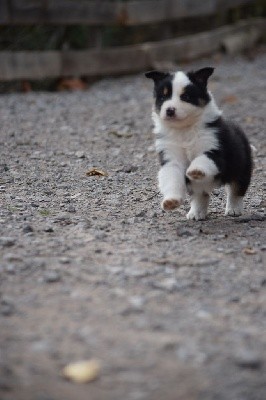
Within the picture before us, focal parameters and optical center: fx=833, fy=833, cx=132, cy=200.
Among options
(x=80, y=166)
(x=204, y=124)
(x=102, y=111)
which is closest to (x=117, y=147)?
(x=80, y=166)

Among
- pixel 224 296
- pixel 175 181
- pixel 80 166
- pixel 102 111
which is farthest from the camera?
pixel 102 111

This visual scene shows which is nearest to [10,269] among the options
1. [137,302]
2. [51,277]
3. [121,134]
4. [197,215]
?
[51,277]

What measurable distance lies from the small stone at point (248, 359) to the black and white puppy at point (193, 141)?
7.22 feet

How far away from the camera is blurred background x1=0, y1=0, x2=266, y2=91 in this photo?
42.5 feet

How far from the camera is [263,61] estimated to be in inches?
682

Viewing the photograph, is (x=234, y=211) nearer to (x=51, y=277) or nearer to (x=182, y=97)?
(x=182, y=97)

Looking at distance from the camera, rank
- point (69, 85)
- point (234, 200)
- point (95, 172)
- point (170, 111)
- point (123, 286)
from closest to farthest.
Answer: point (123, 286)
point (170, 111)
point (234, 200)
point (95, 172)
point (69, 85)

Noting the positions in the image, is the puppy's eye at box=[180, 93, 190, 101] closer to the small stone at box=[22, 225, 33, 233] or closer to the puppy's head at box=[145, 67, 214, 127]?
the puppy's head at box=[145, 67, 214, 127]

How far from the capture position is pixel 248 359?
347 cm

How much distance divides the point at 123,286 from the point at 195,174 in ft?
4.69

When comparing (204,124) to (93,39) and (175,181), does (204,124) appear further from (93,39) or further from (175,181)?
(93,39)

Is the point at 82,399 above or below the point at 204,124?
below

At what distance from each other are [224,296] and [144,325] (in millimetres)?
635

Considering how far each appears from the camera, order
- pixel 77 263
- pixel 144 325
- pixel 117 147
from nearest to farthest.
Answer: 1. pixel 144 325
2. pixel 77 263
3. pixel 117 147
